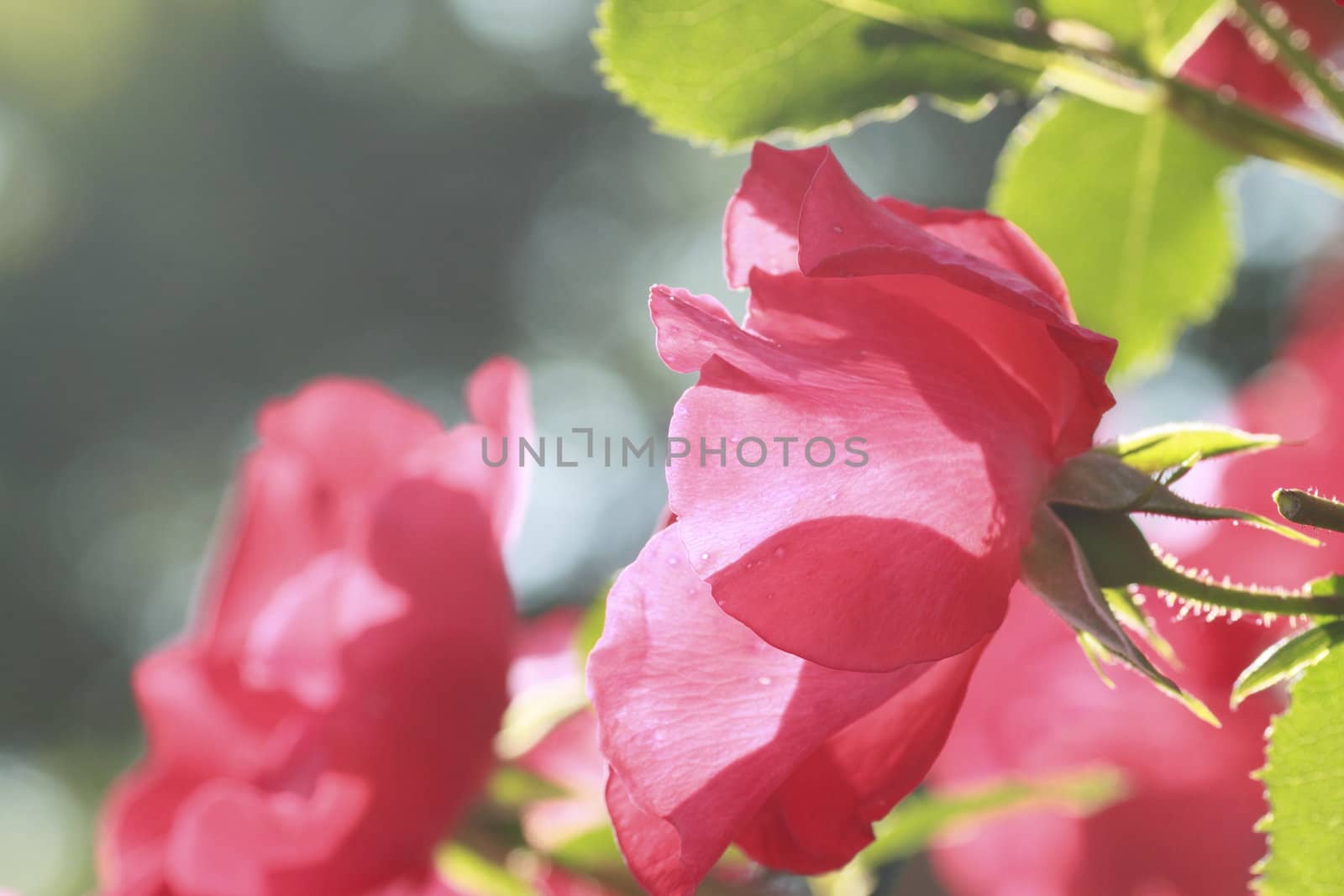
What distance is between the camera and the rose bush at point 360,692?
531 mm

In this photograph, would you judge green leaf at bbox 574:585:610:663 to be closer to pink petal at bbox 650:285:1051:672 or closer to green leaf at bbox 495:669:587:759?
green leaf at bbox 495:669:587:759

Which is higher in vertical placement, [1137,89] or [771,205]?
[1137,89]

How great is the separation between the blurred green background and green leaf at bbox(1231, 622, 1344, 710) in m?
6.77

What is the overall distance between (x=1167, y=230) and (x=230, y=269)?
25.3ft

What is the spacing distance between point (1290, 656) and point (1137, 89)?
0.26 metres

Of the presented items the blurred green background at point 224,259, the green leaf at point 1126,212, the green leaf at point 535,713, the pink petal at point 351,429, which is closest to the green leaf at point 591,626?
the green leaf at point 535,713

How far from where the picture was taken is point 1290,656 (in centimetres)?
29

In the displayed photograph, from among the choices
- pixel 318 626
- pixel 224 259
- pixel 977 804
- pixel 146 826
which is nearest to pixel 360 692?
pixel 318 626

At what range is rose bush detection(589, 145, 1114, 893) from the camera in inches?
11.1

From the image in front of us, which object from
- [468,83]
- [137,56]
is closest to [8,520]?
[137,56]

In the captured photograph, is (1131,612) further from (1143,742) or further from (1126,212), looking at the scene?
(1143,742)

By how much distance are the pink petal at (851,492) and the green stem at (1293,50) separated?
17 cm

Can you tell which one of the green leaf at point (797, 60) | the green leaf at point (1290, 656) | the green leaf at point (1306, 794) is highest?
the green leaf at point (797, 60)

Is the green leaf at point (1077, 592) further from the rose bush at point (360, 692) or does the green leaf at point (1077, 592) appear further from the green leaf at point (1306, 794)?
the rose bush at point (360, 692)
